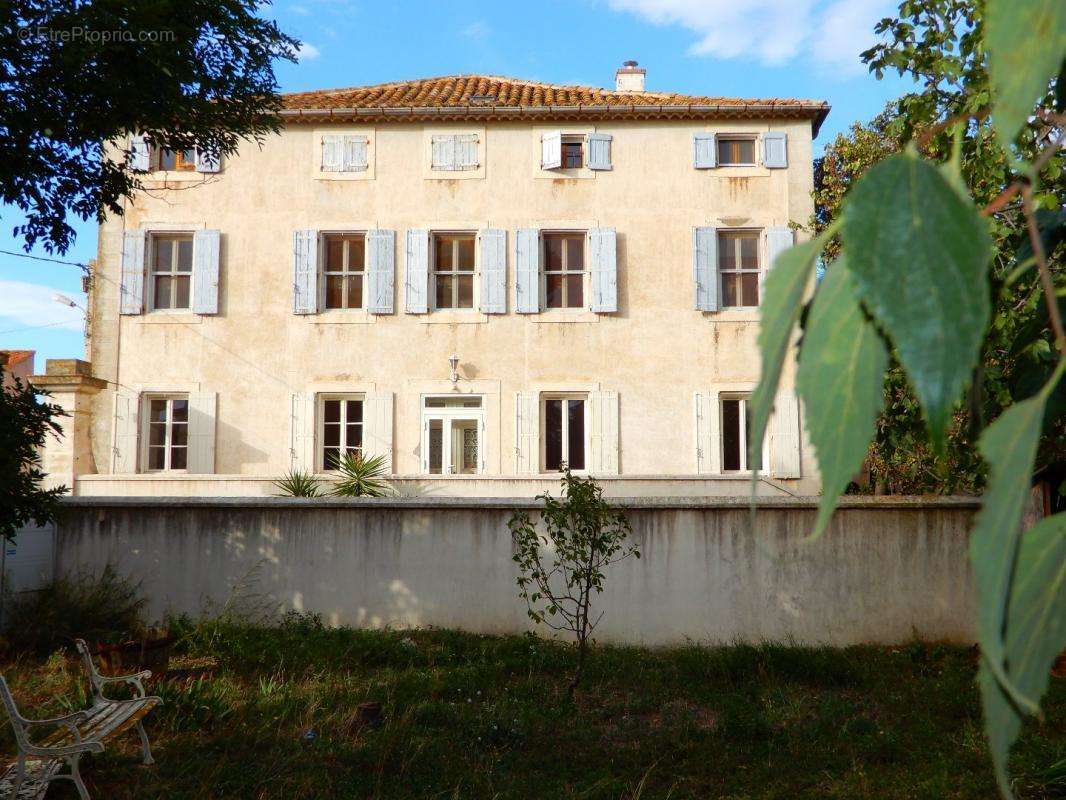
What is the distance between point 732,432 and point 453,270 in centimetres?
555

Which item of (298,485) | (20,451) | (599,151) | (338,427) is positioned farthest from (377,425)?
(20,451)

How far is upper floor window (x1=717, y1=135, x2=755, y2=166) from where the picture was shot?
16.2 meters

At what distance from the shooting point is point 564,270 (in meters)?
16.1

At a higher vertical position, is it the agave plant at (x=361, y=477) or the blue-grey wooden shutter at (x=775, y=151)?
the blue-grey wooden shutter at (x=775, y=151)

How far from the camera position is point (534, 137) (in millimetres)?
16062

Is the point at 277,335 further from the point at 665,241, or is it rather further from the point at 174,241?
the point at 665,241

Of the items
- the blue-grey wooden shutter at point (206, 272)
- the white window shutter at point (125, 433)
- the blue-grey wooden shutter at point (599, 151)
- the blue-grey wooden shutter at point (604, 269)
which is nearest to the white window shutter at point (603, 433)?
the blue-grey wooden shutter at point (604, 269)

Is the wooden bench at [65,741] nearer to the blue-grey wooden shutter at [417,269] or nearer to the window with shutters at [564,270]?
the blue-grey wooden shutter at [417,269]

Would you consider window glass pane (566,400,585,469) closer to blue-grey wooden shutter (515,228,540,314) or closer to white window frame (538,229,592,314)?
white window frame (538,229,592,314)

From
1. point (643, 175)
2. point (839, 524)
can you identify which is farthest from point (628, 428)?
point (839, 524)

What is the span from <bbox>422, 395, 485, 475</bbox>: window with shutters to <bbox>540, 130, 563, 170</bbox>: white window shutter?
419 cm

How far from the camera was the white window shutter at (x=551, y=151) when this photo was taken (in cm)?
1587

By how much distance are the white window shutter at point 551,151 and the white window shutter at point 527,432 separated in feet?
12.9

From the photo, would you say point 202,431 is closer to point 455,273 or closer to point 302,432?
point 302,432
